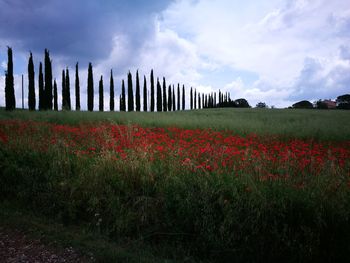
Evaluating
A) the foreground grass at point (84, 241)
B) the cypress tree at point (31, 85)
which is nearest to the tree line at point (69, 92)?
the cypress tree at point (31, 85)

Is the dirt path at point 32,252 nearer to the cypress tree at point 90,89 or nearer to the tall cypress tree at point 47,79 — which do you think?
the tall cypress tree at point 47,79

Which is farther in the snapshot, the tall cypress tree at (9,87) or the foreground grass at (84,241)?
the tall cypress tree at (9,87)

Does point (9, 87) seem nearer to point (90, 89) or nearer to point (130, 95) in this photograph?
point (90, 89)

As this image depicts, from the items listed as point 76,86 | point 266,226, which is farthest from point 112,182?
point 76,86

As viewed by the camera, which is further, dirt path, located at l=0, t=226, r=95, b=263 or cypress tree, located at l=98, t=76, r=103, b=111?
cypress tree, located at l=98, t=76, r=103, b=111

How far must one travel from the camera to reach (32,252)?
3234 mm

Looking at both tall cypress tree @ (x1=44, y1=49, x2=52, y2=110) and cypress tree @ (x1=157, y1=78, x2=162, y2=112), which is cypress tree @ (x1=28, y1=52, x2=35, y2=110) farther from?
cypress tree @ (x1=157, y1=78, x2=162, y2=112)

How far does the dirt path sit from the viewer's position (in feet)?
10.1

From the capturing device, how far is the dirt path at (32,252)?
10.1 ft

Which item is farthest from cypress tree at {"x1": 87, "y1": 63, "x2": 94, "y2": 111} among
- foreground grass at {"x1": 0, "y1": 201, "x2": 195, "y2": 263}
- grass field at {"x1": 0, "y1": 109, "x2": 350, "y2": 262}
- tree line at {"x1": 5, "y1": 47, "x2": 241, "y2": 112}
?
foreground grass at {"x1": 0, "y1": 201, "x2": 195, "y2": 263}

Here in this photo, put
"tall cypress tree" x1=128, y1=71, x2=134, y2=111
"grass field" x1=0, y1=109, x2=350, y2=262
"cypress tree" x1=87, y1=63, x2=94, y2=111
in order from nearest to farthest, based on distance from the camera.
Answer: "grass field" x1=0, y1=109, x2=350, y2=262 < "cypress tree" x1=87, y1=63, x2=94, y2=111 < "tall cypress tree" x1=128, y1=71, x2=134, y2=111

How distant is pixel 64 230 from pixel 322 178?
4174mm

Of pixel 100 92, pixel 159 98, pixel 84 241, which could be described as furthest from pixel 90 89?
pixel 84 241

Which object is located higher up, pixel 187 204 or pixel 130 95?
pixel 130 95
